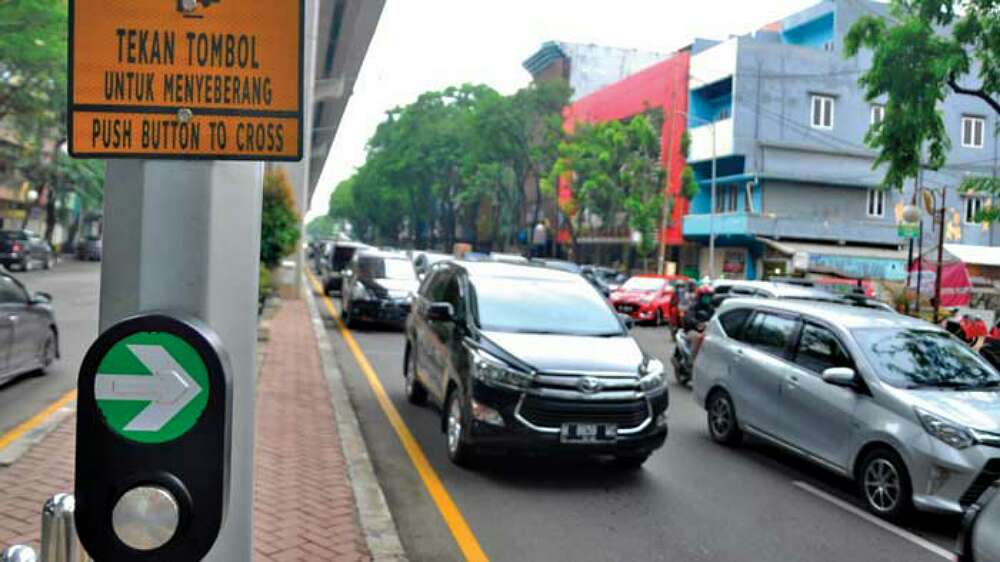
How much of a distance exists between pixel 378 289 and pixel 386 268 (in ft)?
4.28

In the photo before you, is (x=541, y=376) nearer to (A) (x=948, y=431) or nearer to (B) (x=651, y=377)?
(B) (x=651, y=377)

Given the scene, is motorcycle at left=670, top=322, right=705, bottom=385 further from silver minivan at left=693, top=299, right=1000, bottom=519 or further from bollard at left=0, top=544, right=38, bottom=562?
bollard at left=0, top=544, right=38, bottom=562

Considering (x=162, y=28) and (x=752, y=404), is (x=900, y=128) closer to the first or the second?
(x=752, y=404)

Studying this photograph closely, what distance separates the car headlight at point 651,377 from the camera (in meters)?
7.45

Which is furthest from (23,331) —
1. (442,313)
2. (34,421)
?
(442,313)

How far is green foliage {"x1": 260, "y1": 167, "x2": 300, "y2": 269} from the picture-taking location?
1648cm

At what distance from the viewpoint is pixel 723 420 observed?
9.38 meters

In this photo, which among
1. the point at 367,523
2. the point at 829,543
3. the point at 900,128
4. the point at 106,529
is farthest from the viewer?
the point at 900,128

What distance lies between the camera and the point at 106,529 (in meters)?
1.81

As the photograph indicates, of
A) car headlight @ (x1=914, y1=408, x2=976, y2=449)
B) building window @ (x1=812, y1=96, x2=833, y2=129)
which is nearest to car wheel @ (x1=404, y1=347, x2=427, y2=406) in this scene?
car headlight @ (x1=914, y1=408, x2=976, y2=449)

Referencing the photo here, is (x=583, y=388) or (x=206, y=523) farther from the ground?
(x=206, y=523)

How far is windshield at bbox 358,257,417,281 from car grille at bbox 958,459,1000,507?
1482cm

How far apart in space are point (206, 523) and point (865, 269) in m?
39.1

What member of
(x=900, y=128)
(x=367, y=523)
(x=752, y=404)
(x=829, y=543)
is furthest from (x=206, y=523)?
(x=900, y=128)
